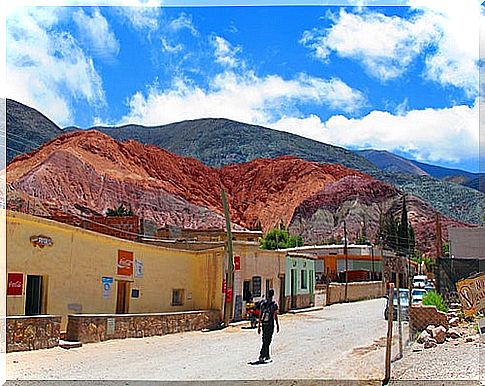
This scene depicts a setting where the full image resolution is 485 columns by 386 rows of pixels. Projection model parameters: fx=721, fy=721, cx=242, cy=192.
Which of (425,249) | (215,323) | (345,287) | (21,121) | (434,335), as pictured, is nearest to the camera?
(434,335)

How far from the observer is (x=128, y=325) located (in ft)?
54.5

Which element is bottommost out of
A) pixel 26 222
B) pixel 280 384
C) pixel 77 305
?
pixel 280 384

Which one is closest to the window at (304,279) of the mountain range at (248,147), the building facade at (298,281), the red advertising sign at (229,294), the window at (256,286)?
the building facade at (298,281)

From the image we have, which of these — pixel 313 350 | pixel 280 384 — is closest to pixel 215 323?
pixel 313 350

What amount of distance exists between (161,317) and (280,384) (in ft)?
26.5

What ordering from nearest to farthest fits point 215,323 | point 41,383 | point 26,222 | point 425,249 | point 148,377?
point 41,383 < point 148,377 < point 26,222 < point 215,323 < point 425,249

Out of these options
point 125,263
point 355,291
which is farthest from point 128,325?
point 355,291

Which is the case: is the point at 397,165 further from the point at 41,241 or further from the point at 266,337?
the point at 266,337

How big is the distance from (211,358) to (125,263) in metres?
6.66

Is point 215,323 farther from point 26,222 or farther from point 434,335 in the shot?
point 434,335

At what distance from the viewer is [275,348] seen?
15.7 meters

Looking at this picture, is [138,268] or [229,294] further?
[229,294]

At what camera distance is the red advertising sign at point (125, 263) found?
767 inches

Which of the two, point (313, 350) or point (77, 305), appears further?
point (77, 305)
